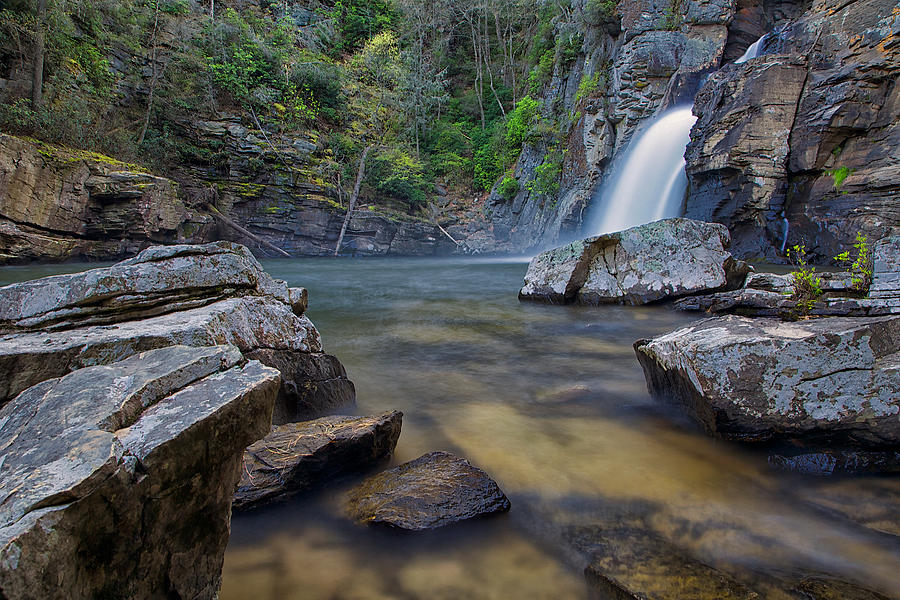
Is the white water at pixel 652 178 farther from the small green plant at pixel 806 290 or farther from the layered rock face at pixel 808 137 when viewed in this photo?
the small green plant at pixel 806 290

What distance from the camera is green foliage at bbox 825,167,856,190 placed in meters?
9.67

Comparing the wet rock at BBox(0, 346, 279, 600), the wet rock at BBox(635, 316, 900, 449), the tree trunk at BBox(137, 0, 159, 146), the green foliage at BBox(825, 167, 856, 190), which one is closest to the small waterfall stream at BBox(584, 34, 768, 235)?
the green foliage at BBox(825, 167, 856, 190)

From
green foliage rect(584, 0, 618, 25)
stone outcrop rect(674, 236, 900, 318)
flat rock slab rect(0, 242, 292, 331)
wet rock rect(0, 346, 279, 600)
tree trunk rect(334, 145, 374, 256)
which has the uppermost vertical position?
green foliage rect(584, 0, 618, 25)

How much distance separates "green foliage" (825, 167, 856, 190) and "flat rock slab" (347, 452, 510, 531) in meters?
11.9

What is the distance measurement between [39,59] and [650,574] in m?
19.3

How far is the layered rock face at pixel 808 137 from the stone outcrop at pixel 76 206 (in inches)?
653

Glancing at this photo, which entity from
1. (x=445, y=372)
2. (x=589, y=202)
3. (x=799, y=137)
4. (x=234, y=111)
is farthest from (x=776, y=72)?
(x=234, y=111)

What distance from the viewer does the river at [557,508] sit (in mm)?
1765

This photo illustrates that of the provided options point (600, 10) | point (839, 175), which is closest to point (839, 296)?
point (839, 175)

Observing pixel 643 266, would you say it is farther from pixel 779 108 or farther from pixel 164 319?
pixel 779 108

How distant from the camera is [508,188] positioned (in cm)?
2388

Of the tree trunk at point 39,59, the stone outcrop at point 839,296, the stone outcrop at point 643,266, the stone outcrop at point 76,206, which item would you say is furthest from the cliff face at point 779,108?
the tree trunk at point 39,59

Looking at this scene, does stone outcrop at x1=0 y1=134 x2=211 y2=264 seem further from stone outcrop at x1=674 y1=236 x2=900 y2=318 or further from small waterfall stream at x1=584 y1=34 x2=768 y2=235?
stone outcrop at x1=674 y1=236 x2=900 y2=318

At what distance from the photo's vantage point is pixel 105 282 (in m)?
2.57
